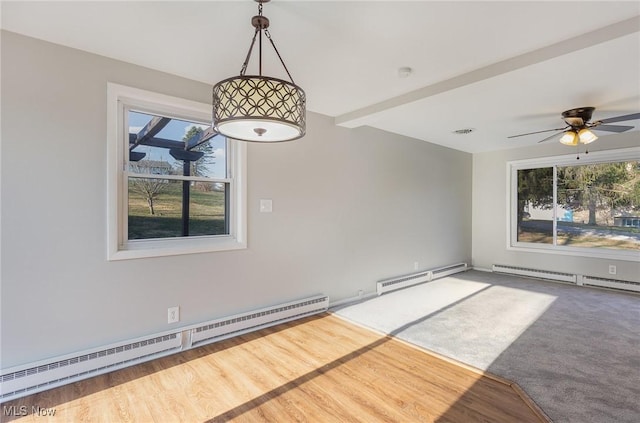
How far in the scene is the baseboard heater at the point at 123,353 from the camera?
205cm

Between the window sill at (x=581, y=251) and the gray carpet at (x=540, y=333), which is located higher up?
the window sill at (x=581, y=251)

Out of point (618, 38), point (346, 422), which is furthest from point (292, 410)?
point (618, 38)

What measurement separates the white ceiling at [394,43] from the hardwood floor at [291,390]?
233cm

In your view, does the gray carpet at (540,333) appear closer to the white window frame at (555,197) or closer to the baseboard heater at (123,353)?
the white window frame at (555,197)

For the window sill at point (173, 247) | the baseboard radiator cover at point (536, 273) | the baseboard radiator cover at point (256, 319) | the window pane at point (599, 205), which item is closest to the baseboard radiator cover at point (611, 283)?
the baseboard radiator cover at point (536, 273)

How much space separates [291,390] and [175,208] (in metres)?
1.82

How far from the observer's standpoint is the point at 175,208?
285 cm

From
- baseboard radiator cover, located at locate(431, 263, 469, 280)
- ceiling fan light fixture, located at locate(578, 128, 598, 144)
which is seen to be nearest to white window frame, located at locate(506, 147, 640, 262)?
baseboard radiator cover, located at locate(431, 263, 469, 280)

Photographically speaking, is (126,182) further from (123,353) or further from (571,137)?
(571,137)

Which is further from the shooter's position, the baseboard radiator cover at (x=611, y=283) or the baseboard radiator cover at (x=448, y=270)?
the baseboard radiator cover at (x=448, y=270)

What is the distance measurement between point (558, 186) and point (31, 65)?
6828 mm

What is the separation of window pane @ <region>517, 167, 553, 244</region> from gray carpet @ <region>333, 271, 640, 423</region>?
0.98m

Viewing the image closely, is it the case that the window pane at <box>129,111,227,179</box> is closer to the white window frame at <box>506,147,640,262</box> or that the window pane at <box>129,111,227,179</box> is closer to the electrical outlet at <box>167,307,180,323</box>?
the electrical outlet at <box>167,307,180,323</box>

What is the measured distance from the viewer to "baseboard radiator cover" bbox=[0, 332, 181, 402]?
203 centimetres
